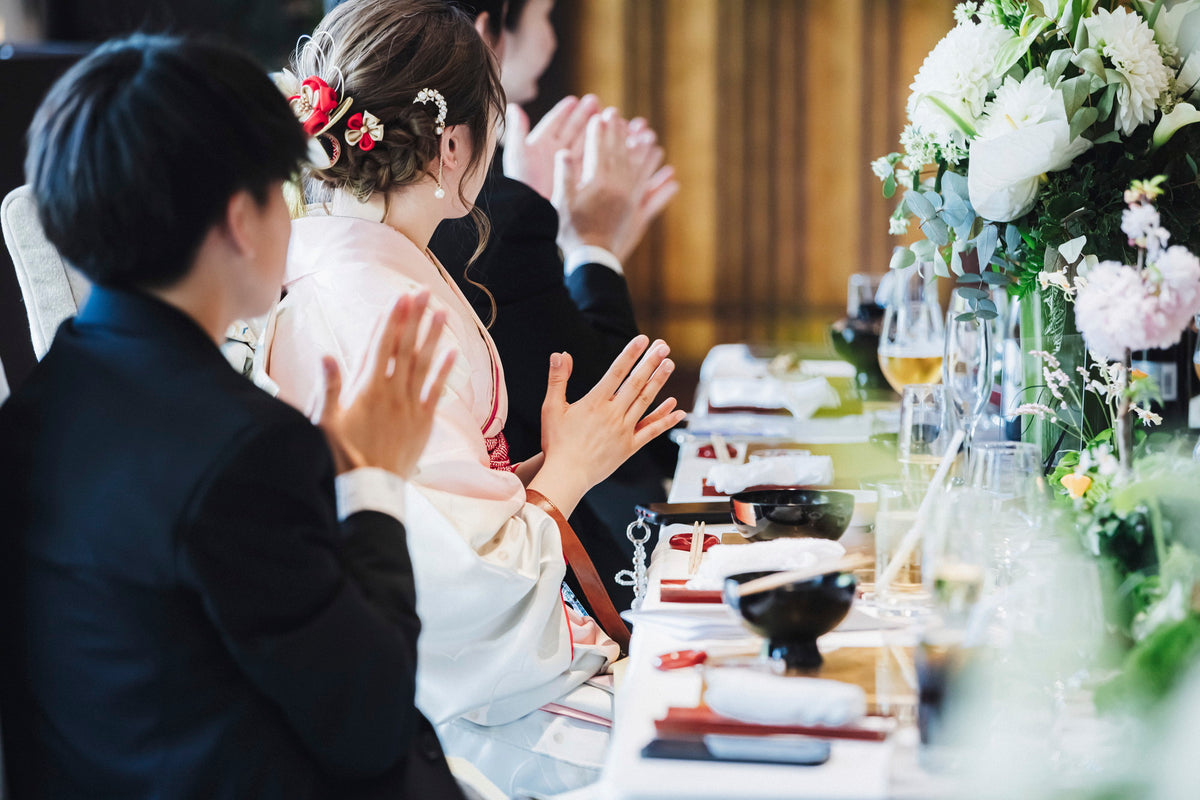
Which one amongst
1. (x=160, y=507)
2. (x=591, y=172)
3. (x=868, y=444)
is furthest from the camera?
(x=591, y=172)

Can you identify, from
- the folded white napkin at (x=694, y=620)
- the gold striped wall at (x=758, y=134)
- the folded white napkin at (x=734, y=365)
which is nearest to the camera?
the folded white napkin at (x=694, y=620)

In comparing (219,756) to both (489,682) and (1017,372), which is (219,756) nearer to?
(489,682)

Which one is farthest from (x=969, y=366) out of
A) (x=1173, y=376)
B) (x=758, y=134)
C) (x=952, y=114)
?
(x=758, y=134)

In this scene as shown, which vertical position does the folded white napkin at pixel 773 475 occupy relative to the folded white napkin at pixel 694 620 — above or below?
below

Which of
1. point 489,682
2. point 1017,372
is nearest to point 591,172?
point 1017,372

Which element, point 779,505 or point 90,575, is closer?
point 90,575

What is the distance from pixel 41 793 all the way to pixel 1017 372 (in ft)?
3.97

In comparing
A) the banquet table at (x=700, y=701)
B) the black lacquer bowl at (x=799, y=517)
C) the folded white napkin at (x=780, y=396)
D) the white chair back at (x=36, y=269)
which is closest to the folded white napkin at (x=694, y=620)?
the banquet table at (x=700, y=701)

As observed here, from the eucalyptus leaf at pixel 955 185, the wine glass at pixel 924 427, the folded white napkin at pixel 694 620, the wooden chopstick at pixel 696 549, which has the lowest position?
the wooden chopstick at pixel 696 549

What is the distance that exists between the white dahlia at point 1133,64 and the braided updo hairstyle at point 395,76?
0.77 metres

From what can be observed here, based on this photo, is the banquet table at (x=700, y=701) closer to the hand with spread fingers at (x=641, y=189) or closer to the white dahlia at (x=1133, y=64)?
the white dahlia at (x=1133, y=64)

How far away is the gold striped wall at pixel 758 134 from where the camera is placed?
17.4ft

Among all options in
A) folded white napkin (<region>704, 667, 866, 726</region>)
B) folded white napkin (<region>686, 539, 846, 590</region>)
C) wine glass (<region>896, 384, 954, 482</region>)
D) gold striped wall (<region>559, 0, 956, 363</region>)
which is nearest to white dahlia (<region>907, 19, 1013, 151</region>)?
wine glass (<region>896, 384, 954, 482</region>)

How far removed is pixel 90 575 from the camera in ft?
2.65
